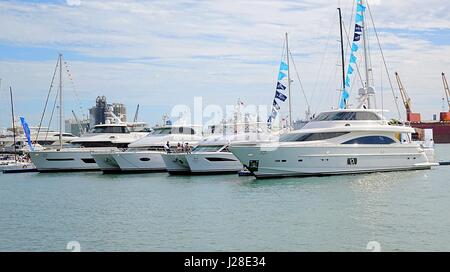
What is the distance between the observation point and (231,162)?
4703 centimetres

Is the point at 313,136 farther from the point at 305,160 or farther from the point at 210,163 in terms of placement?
the point at 210,163

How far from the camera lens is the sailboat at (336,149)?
126ft

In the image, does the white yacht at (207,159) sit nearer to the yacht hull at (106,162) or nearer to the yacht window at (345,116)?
the yacht hull at (106,162)

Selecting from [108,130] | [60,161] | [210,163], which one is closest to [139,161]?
[210,163]

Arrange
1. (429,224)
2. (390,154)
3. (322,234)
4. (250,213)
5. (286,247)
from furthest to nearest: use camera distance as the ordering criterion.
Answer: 1. (390,154)
2. (250,213)
3. (429,224)
4. (322,234)
5. (286,247)

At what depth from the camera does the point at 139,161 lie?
170 ft

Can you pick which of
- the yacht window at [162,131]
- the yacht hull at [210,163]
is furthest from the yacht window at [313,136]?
the yacht window at [162,131]

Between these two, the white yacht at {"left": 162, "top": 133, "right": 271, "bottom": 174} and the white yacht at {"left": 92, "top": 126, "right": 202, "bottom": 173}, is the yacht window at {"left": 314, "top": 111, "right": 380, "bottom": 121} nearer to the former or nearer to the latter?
the white yacht at {"left": 162, "top": 133, "right": 271, "bottom": 174}

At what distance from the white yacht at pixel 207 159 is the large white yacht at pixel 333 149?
21.5 ft

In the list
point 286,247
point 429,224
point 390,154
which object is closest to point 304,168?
point 390,154

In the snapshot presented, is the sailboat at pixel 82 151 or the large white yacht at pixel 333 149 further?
the sailboat at pixel 82 151

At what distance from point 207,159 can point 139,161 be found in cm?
770
